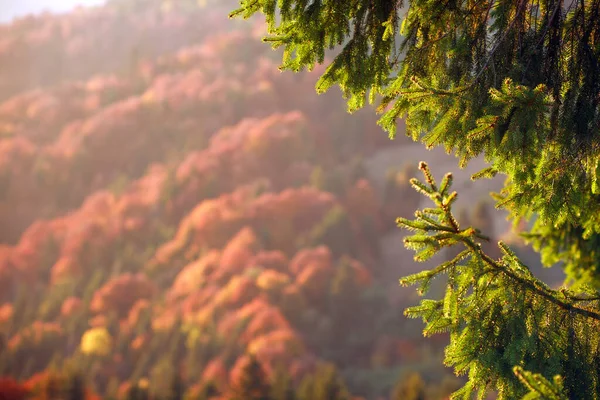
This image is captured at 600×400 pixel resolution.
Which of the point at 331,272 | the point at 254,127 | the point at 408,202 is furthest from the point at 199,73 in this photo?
the point at 331,272

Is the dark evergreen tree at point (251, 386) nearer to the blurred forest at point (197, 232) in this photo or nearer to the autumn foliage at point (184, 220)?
the blurred forest at point (197, 232)

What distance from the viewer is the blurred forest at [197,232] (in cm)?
5372

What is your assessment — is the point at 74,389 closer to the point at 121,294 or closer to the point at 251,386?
the point at 251,386

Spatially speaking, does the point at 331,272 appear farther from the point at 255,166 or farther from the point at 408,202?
the point at 255,166

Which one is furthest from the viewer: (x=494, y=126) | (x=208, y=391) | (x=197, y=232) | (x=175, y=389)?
(x=197, y=232)

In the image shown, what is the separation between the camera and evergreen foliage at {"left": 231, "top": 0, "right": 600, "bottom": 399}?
3205 mm

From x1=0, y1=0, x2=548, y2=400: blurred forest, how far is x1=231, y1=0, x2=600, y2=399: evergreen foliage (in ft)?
86.9

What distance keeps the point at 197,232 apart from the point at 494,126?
77128mm

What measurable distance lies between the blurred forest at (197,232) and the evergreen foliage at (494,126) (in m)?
26.5

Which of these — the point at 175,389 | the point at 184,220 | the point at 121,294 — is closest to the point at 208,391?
the point at 175,389

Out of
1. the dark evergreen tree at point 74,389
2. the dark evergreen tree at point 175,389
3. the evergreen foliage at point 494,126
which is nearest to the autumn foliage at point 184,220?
the dark evergreen tree at point 74,389

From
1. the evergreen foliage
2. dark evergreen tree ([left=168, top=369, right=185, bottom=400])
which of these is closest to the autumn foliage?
dark evergreen tree ([left=168, top=369, right=185, bottom=400])

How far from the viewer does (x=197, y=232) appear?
258 ft

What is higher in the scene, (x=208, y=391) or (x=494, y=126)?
(x=208, y=391)
